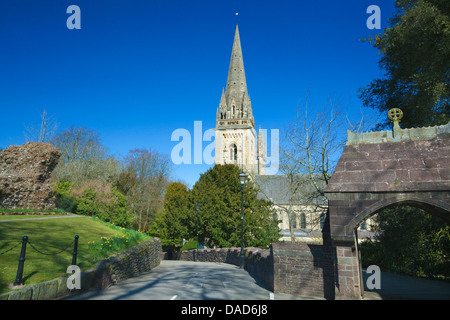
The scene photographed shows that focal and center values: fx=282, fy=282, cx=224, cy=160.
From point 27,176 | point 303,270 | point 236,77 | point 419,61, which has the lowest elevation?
point 303,270

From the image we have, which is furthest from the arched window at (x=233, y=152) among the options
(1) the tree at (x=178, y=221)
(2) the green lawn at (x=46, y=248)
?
(2) the green lawn at (x=46, y=248)

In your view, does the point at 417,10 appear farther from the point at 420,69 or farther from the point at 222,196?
the point at 222,196

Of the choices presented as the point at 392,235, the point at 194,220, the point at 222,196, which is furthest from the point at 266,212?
the point at 392,235

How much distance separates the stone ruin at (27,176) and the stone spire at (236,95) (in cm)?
4273

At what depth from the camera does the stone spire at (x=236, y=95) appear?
2323 inches

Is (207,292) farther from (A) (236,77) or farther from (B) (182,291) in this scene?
(A) (236,77)

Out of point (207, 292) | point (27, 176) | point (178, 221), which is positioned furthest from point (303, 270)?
point (178, 221)

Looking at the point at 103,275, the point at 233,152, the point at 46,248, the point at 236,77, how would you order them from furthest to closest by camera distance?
the point at 236,77
the point at 233,152
the point at 46,248
the point at 103,275

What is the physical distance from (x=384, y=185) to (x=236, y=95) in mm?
54750

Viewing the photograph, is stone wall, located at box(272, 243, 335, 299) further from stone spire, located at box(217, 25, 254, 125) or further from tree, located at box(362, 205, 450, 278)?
stone spire, located at box(217, 25, 254, 125)

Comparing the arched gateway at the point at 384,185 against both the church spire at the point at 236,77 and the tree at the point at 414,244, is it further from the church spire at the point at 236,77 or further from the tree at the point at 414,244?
the church spire at the point at 236,77

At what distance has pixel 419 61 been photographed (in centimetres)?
1307
